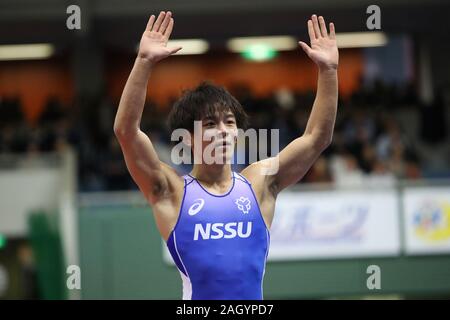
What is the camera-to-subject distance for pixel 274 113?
54.5 feet

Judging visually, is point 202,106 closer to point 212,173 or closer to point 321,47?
point 212,173

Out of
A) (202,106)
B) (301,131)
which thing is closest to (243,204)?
(202,106)

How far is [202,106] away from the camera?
16.4 ft

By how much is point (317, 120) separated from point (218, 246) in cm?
93

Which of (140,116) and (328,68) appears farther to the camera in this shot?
(328,68)

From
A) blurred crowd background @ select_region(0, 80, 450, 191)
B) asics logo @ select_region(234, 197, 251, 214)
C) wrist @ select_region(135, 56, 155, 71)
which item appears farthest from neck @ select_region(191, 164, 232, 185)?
blurred crowd background @ select_region(0, 80, 450, 191)

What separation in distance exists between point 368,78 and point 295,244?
8.55m

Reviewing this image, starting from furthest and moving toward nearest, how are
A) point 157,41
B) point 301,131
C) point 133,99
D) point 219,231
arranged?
point 301,131 → point 219,231 → point 157,41 → point 133,99

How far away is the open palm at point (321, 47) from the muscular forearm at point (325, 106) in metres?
0.05

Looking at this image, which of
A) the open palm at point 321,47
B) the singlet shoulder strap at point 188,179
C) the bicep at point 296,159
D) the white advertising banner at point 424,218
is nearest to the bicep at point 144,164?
the singlet shoulder strap at point 188,179

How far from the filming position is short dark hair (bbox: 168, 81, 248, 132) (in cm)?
497

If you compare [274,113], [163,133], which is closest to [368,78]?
[274,113]
